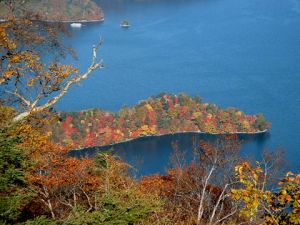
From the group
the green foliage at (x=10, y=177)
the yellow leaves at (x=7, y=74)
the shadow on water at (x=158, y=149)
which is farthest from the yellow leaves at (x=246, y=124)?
the green foliage at (x=10, y=177)

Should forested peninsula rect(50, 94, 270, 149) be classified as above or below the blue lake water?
below

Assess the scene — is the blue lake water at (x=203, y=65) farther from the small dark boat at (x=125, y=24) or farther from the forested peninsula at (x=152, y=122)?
the forested peninsula at (x=152, y=122)

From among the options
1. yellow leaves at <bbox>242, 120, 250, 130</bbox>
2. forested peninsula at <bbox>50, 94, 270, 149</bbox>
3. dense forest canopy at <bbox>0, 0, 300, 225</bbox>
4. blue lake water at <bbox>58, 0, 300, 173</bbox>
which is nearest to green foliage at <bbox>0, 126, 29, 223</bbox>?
dense forest canopy at <bbox>0, 0, 300, 225</bbox>

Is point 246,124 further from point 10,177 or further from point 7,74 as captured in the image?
point 10,177

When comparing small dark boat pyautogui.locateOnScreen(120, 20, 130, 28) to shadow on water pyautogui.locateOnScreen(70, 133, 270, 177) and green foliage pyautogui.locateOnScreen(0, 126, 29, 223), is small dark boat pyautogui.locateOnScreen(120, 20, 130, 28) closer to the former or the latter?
shadow on water pyautogui.locateOnScreen(70, 133, 270, 177)

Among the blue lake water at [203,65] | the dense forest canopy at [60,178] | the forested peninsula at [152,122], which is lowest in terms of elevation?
the forested peninsula at [152,122]
